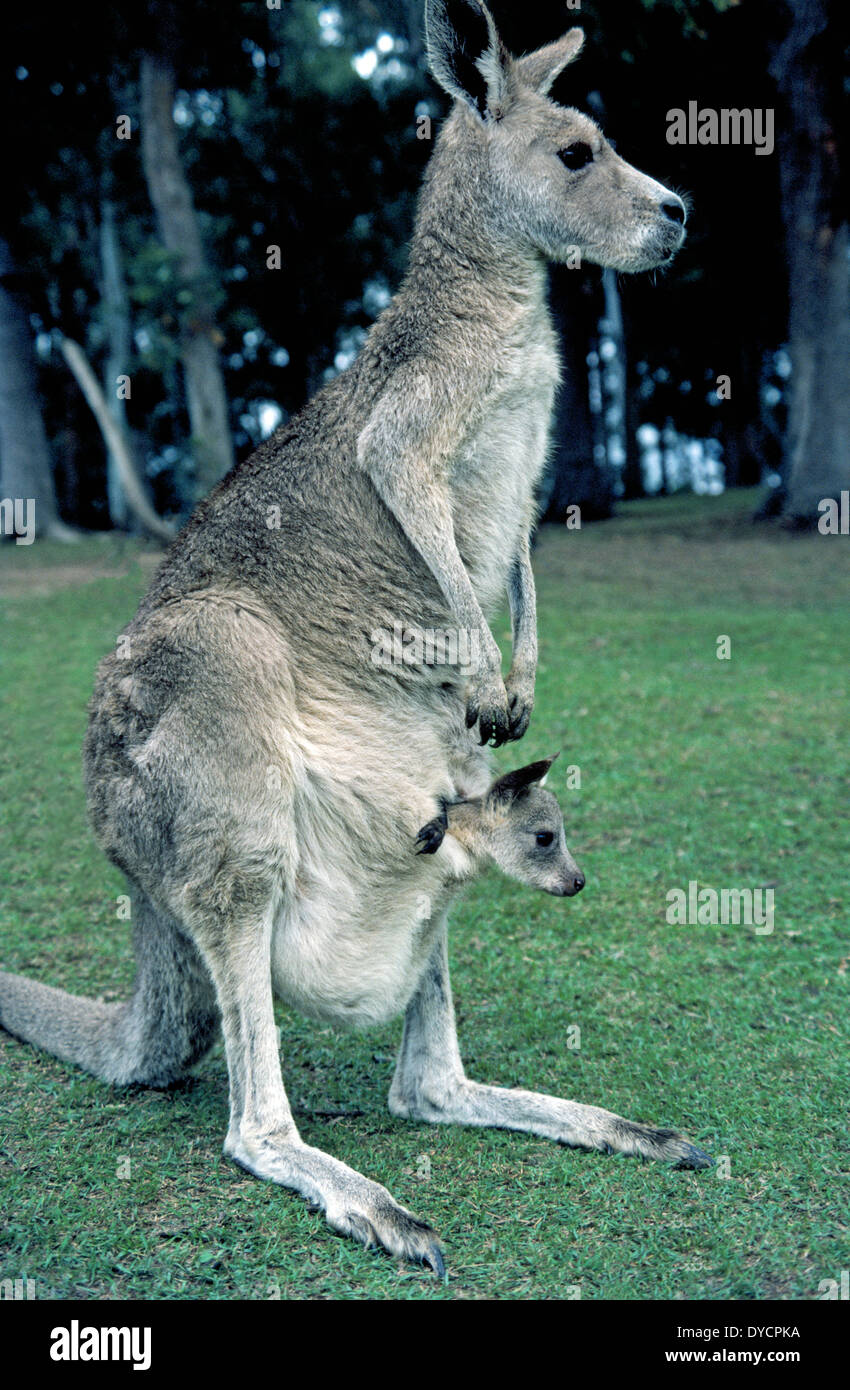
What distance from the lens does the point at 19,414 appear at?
51.4 ft

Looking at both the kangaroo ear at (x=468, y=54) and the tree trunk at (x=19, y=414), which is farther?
the tree trunk at (x=19, y=414)

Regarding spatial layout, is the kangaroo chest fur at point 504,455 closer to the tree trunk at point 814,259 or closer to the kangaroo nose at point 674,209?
the kangaroo nose at point 674,209

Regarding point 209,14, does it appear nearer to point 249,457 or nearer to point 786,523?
point 786,523

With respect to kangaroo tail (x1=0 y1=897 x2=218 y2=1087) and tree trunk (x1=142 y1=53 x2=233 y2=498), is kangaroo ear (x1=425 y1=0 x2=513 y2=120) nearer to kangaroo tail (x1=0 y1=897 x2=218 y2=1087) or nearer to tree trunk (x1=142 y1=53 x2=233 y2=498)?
kangaroo tail (x1=0 y1=897 x2=218 y2=1087)

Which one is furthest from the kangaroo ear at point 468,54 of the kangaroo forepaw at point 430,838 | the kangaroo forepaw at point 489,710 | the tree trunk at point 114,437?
the tree trunk at point 114,437

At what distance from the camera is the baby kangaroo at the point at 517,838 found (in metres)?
2.84

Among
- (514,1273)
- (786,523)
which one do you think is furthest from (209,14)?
(514,1273)

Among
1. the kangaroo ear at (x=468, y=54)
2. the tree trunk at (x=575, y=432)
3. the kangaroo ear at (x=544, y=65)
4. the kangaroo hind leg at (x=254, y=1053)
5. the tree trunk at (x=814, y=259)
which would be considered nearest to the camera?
the kangaroo hind leg at (x=254, y=1053)

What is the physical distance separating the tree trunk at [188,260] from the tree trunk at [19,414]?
4.84m

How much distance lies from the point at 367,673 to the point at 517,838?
1.63 ft

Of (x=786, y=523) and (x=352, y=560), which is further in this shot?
(x=786, y=523)

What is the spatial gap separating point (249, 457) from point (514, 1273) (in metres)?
1.87

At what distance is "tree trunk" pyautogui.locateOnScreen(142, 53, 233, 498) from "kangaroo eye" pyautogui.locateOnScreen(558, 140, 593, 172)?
25.9ft

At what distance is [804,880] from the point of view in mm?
4375
